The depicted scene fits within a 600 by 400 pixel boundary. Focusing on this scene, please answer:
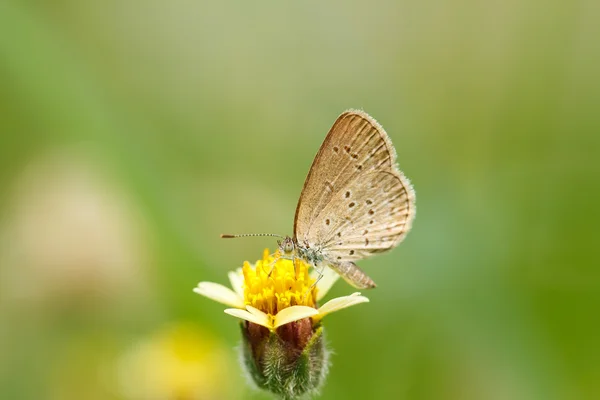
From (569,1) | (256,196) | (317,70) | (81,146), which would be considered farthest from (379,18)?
(81,146)

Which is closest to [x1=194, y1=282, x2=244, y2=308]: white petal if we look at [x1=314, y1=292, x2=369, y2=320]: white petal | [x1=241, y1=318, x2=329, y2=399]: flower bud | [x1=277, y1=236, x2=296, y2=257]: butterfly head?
[x1=241, y1=318, x2=329, y2=399]: flower bud

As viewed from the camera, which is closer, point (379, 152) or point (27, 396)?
point (379, 152)

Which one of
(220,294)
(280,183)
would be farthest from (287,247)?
(280,183)

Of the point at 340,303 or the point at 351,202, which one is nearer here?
the point at 340,303

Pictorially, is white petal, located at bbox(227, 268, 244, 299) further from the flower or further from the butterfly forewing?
the butterfly forewing

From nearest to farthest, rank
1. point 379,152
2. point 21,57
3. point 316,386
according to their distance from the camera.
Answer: point 316,386
point 379,152
point 21,57

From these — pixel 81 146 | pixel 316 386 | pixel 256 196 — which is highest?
pixel 81 146

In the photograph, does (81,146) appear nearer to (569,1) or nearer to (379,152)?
(379,152)

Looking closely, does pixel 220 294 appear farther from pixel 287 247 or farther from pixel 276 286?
pixel 287 247
